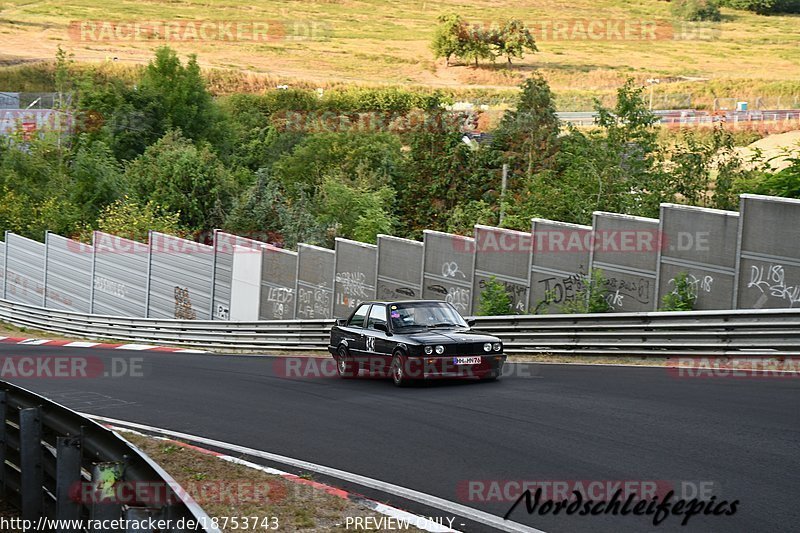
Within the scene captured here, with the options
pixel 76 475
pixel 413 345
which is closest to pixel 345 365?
pixel 413 345

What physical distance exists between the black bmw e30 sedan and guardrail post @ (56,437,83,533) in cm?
890

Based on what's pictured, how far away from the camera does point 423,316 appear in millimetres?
17797

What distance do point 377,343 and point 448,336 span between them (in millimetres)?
1521

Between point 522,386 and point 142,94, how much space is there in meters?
67.6

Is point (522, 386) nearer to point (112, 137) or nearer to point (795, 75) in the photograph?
point (112, 137)

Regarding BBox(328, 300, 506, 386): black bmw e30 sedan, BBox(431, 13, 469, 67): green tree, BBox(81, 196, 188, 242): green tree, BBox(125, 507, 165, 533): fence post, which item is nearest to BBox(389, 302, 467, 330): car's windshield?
BBox(328, 300, 506, 386): black bmw e30 sedan

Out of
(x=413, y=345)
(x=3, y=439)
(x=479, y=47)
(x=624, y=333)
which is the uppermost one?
(x=479, y=47)

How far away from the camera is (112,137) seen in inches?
2879

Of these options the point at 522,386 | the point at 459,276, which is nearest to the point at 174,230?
the point at 459,276

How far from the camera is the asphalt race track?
8.98m

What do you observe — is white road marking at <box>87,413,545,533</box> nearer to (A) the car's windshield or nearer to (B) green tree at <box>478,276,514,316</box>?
(A) the car's windshield

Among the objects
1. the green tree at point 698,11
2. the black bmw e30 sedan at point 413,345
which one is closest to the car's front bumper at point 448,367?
the black bmw e30 sedan at point 413,345

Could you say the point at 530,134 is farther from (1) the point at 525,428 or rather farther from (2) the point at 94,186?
(1) the point at 525,428

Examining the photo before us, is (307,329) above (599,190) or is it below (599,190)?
below
